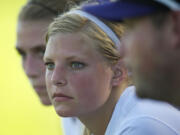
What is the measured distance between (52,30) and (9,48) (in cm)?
540

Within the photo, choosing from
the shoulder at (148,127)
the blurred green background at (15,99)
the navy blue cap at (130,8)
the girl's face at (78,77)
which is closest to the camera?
the navy blue cap at (130,8)

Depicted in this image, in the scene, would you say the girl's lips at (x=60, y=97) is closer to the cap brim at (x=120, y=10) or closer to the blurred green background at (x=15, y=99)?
the cap brim at (x=120, y=10)

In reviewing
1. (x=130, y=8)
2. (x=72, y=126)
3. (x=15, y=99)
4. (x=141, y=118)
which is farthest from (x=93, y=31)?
(x=15, y=99)

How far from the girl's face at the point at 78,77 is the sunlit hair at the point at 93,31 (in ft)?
0.08

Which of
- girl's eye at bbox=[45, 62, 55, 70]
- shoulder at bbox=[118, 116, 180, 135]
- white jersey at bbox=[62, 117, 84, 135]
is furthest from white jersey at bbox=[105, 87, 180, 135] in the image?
white jersey at bbox=[62, 117, 84, 135]

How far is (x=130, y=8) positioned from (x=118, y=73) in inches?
37.8

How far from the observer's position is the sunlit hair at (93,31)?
2.30 metres

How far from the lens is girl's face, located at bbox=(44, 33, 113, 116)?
226cm

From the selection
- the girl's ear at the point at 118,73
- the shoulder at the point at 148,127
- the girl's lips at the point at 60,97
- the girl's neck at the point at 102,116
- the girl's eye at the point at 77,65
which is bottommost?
the girl's neck at the point at 102,116

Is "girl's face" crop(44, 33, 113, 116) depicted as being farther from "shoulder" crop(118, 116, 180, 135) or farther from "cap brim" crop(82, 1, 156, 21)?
"cap brim" crop(82, 1, 156, 21)

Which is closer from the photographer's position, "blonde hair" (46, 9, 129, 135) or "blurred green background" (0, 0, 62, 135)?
"blonde hair" (46, 9, 129, 135)

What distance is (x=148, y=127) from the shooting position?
2.10m

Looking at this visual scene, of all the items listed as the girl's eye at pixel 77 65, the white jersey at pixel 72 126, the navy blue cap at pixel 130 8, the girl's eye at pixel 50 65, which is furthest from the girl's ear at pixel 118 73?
the navy blue cap at pixel 130 8

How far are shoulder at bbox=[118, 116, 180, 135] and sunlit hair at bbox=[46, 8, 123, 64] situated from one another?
329 millimetres
